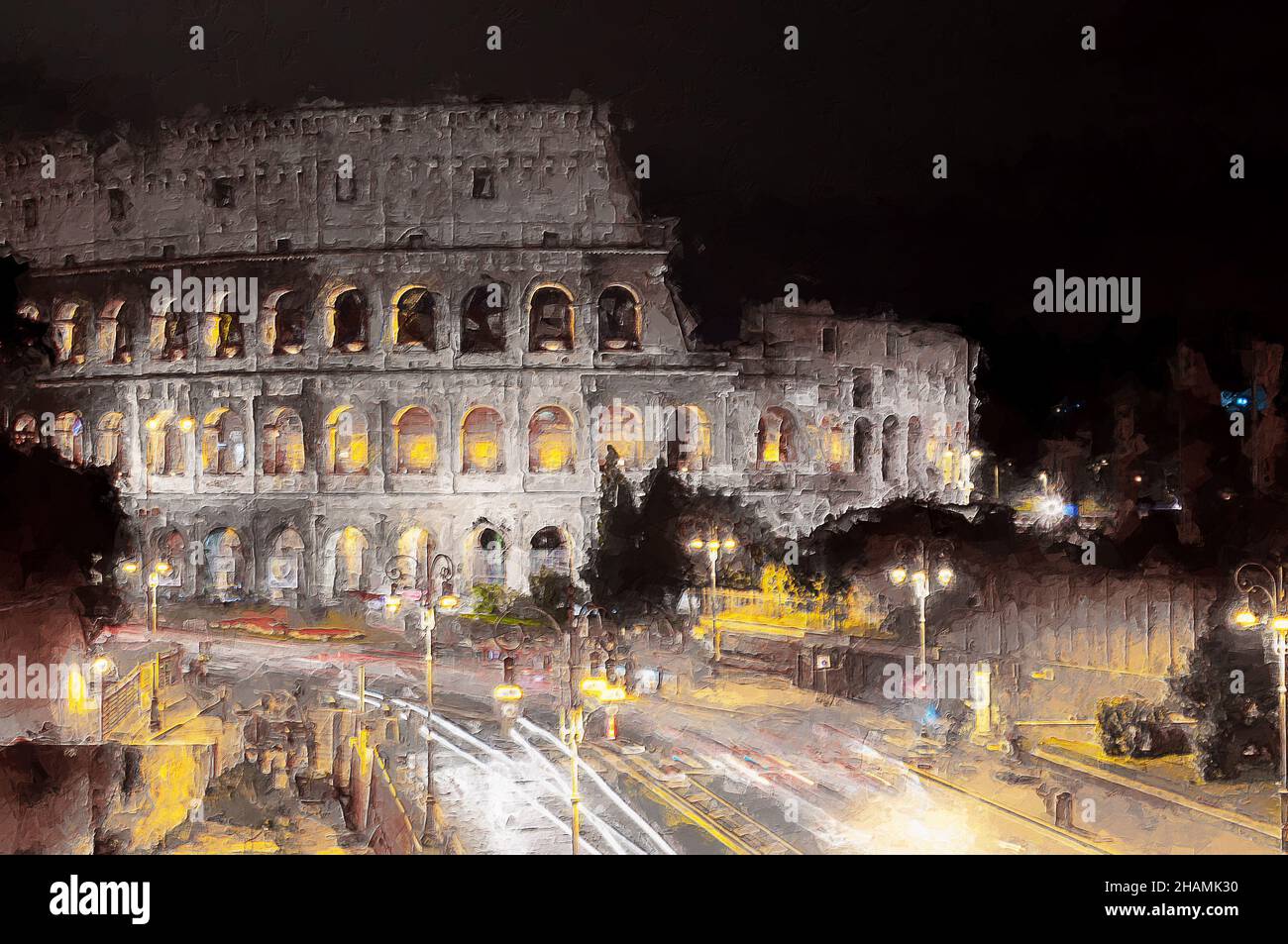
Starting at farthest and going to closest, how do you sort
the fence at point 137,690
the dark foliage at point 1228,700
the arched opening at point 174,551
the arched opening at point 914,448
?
the arched opening at point 914,448, the arched opening at point 174,551, the fence at point 137,690, the dark foliage at point 1228,700

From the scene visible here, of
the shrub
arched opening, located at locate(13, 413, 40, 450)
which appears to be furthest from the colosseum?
the shrub

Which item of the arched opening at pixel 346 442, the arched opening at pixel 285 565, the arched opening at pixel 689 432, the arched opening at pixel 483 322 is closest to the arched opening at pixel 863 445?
the arched opening at pixel 689 432

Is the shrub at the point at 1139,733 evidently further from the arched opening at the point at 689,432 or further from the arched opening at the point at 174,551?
the arched opening at the point at 174,551

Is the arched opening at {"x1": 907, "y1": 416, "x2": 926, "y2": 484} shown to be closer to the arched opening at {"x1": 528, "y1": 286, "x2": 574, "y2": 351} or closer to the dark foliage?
the arched opening at {"x1": 528, "y1": 286, "x2": 574, "y2": 351}
